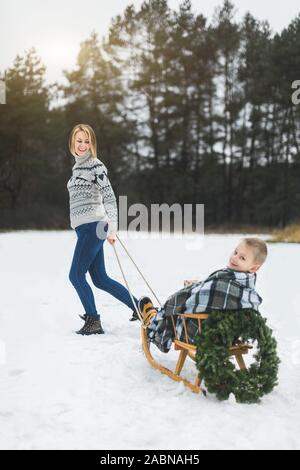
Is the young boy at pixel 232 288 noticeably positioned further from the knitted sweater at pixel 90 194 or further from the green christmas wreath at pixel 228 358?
the knitted sweater at pixel 90 194

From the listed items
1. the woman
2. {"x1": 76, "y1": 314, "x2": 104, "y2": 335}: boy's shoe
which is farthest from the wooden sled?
the woman

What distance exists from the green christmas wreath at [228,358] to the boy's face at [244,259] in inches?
10.5

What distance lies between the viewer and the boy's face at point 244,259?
10.7 ft

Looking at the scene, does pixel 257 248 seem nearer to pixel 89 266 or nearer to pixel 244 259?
pixel 244 259

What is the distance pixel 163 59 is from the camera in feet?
101

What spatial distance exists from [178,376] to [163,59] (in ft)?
97.2

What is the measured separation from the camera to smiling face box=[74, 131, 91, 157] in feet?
15.2

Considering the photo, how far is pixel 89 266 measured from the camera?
4.77m

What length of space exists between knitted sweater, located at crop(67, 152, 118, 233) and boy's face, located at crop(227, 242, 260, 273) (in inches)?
61.1

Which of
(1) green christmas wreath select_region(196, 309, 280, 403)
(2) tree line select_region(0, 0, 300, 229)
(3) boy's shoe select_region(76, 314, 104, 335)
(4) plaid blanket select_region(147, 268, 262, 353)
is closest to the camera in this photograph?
(1) green christmas wreath select_region(196, 309, 280, 403)

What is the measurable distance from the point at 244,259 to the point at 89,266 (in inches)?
73.9

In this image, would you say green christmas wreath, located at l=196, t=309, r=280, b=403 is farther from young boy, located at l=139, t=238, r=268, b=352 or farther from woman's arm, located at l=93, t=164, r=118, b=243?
woman's arm, located at l=93, t=164, r=118, b=243

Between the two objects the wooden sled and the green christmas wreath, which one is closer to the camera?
the green christmas wreath
